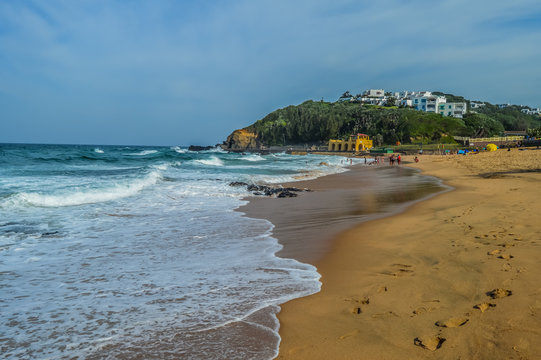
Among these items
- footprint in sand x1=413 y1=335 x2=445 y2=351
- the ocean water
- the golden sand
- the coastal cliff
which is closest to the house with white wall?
the coastal cliff

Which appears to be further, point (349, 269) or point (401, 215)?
point (401, 215)

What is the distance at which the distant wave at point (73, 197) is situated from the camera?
12.3 metres

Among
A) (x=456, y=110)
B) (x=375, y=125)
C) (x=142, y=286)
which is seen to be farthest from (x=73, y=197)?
(x=456, y=110)

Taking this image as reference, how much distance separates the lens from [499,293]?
378 centimetres

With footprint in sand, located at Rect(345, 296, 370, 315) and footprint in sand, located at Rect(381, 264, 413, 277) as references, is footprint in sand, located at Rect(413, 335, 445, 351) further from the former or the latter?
footprint in sand, located at Rect(381, 264, 413, 277)

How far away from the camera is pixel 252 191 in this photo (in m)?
16.3

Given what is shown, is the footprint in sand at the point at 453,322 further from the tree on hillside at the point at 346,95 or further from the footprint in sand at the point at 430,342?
the tree on hillside at the point at 346,95

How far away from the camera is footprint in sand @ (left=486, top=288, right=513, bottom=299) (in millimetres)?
3711

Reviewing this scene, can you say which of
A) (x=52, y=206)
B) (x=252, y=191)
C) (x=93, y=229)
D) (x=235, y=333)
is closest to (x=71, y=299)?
(x=235, y=333)

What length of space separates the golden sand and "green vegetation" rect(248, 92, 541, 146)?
84659 millimetres

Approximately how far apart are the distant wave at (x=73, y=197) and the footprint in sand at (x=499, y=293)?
41.7ft

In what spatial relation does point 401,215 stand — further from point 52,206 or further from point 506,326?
point 52,206

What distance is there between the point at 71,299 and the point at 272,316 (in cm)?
260

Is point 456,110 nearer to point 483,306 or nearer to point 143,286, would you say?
point 483,306
